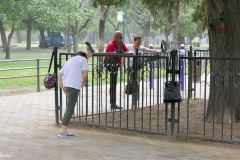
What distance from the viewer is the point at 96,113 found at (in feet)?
37.7

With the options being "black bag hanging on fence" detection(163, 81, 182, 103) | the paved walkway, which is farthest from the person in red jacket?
"black bag hanging on fence" detection(163, 81, 182, 103)

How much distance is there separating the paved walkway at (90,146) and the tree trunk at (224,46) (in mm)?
1446

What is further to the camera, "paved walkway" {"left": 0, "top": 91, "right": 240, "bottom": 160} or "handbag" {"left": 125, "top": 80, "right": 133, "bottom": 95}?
"handbag" {"left": 125, "top": 80, "right": 133, "bottom": 95}

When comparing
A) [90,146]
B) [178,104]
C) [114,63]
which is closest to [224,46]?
[178,104]

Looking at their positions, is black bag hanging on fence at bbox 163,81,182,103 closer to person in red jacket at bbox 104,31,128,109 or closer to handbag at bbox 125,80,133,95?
person in red jacket at bbox 104,31,128,109

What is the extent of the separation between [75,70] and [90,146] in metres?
1.44

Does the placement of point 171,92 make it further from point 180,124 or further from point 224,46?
point 224,46

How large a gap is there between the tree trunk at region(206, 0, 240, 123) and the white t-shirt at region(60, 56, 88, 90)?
7.83ft

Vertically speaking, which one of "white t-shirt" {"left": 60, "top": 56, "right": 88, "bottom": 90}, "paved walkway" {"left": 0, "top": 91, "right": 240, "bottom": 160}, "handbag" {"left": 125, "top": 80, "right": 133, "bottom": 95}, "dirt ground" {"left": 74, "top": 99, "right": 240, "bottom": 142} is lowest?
"paved walkway" {"left": 0, "top": 91, "right": 240, "bottom": 160}

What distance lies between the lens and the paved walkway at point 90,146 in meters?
7.56

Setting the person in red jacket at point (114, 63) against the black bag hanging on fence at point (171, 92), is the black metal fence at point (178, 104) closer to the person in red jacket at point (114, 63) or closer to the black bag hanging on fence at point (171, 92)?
the person in red jacket at point (114, 63)

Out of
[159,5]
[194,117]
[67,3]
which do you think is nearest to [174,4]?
[159,5]

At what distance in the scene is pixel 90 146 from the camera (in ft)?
27.1

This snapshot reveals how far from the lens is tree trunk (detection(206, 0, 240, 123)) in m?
9.63
